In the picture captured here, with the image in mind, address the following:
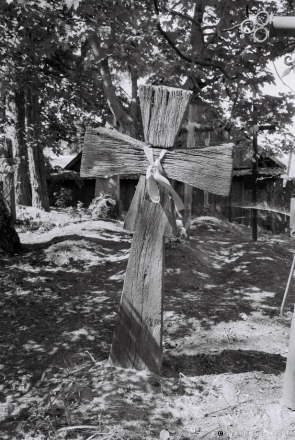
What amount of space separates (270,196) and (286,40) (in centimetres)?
772

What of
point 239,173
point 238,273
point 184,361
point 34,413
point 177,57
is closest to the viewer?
point 34,413

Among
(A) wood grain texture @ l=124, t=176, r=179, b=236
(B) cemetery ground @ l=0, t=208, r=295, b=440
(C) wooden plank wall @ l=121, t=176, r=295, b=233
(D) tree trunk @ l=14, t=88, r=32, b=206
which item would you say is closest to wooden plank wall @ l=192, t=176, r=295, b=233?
(C) wooden plank wall @ l=121, t=176, r=295, b=233

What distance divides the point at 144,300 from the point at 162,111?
1.60 metres

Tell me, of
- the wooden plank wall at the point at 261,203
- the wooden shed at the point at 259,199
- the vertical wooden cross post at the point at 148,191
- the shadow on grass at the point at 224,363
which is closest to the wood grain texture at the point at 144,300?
the vertical wooden cross post at the point at 148,191

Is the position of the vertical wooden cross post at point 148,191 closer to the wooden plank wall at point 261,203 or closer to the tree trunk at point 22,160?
the wooden plank wall at point 261,203

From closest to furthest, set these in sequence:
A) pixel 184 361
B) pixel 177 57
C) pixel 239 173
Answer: pixel 184 361 < pixel 177 57 < pixel 239 173

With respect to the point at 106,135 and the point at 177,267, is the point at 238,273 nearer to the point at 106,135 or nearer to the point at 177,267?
the point at 177,267

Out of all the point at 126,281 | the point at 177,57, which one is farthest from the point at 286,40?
the point at 126,281

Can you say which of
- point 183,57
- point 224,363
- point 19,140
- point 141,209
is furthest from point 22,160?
point 224,363

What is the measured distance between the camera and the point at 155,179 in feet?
11.8

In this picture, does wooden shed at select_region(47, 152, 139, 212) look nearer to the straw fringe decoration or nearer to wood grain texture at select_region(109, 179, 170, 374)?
wood grain texture at select_region(109, 179, 170, 374)

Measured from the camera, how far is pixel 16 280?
20.8 ft

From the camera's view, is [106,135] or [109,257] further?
[109,257]

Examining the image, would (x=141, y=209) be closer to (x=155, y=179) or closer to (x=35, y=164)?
(x=155, y=179)
